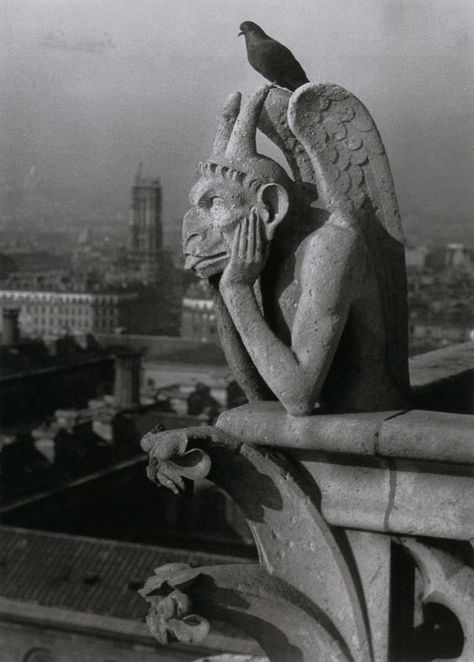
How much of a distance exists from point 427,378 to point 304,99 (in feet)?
3.62

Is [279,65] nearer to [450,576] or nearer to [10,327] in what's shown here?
[450,576]

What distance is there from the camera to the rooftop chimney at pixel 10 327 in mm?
44647

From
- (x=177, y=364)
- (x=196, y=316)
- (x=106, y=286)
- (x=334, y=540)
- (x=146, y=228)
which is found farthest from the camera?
(x=177, y=364)

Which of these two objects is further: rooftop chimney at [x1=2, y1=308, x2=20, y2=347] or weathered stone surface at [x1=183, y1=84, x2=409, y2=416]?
rooftop chimney at [x1=2, y1=308, x2=20, y2=347]

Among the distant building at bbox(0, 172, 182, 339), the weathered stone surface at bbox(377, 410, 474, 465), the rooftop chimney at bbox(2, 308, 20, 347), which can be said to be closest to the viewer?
the weathered stone surface at bbox(377, 410, 474, 465)

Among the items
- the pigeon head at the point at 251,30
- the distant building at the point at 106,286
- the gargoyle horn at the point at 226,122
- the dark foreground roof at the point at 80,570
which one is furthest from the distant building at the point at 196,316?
the gargoyle horn at the point at 226,122

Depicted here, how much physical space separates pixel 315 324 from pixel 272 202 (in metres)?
0.32

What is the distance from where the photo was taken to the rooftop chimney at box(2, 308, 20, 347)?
44647 millimetres

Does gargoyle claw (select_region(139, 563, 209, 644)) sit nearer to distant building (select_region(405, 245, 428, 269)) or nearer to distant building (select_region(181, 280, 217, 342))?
distant building (select_region(405, 245, 428, 269))

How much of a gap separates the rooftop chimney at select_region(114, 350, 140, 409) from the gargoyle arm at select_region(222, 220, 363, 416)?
43123 mm

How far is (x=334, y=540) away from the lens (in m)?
3.29

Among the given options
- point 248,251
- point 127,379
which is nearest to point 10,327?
point 127,379

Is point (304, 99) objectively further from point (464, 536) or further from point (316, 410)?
point (464, 536)

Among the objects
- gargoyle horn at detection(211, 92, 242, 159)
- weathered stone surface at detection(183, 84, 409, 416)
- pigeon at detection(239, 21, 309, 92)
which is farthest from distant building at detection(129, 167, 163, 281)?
weathered stone surface at detection(183, 84, 409, 416)
